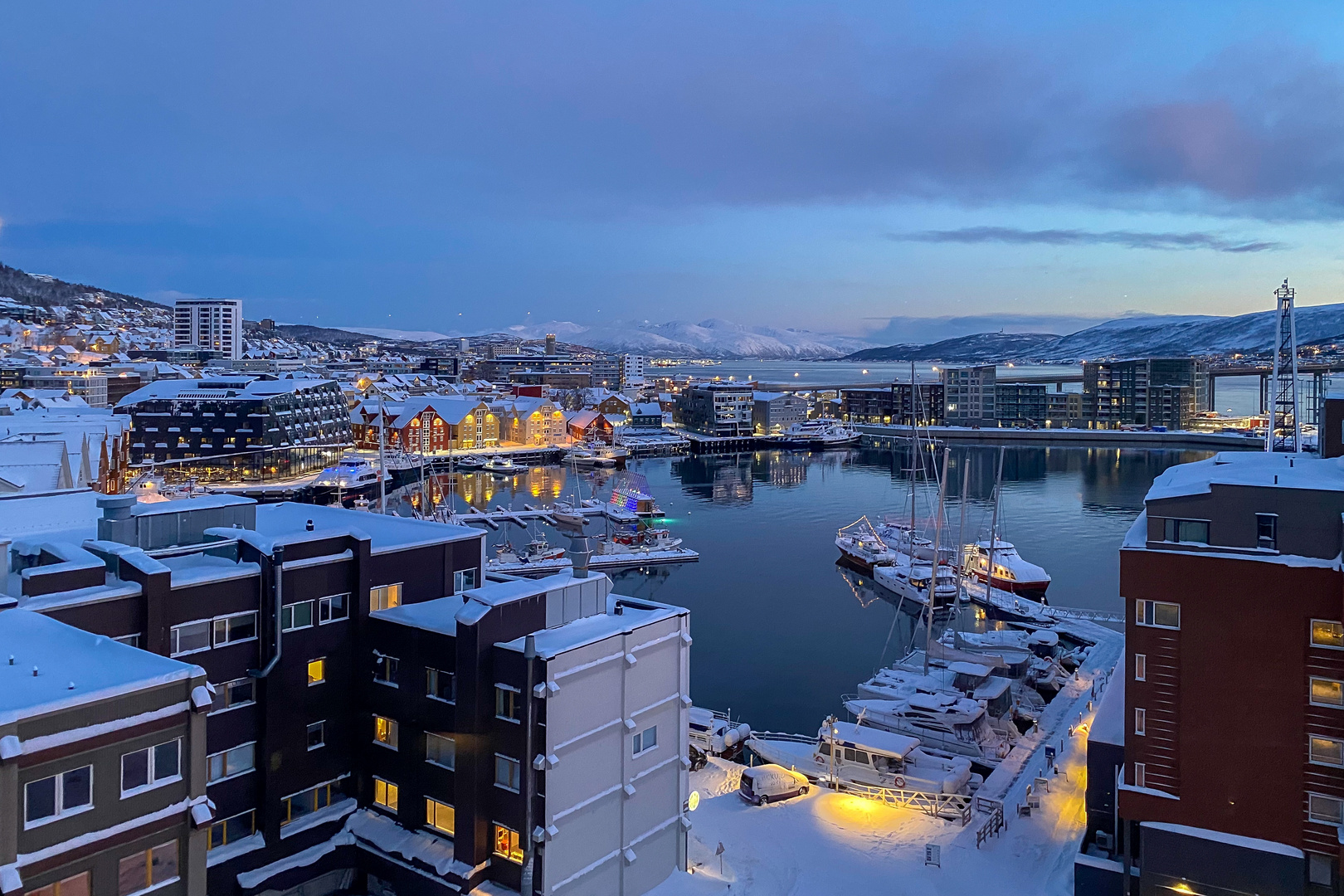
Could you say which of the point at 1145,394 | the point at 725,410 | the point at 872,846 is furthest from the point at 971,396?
the point at 872,846

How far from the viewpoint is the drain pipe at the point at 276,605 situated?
13.8 feet

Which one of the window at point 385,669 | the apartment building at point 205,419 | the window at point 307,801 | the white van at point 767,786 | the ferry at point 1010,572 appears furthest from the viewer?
the apartment building at point 205,419

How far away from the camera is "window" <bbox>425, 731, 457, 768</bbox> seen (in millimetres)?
4230

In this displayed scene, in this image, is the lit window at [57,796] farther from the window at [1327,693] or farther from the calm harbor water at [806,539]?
the calm harbor water at [806,539]

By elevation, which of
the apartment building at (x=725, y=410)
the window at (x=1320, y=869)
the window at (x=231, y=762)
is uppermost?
the apartment building at (x=725, y=410)

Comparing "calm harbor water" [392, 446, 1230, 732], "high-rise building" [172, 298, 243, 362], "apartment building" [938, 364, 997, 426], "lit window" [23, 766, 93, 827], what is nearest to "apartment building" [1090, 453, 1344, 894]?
"lit window" [23, 766, 93, 827]

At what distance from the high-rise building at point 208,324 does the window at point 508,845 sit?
61.4 metres

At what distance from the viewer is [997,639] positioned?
1044 cm

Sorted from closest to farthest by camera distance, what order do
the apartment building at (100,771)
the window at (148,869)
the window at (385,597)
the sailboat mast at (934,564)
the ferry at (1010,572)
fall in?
1. the apartment building at (100,771)
2. the window at (148,869)
3. the window at (385,597)
4. the sailboat mast at (934,564)
5. the ferry at (1010,572)

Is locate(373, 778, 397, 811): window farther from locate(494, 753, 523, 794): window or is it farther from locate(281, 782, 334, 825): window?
locate(494, 753, 523, 794): window

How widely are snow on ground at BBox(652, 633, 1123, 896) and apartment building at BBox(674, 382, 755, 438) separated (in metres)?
33.0

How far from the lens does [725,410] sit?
39.7 metres

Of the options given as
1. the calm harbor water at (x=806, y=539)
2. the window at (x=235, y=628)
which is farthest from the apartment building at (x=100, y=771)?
the calm harbor water at (x=806, y=539)

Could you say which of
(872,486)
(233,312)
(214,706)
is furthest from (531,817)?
(233,312)
